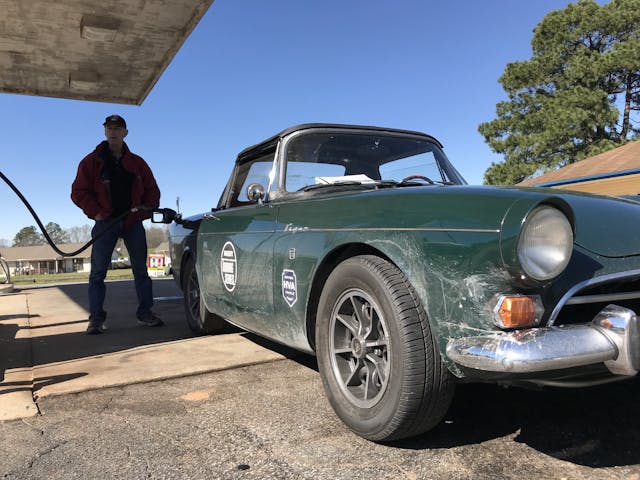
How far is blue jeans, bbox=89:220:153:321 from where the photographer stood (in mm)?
Answer: 4590

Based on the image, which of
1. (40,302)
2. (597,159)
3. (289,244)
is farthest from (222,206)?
(597,159)

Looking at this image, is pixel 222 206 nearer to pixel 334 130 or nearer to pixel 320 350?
pixel 334 130

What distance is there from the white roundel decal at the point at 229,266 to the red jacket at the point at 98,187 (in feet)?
4.76

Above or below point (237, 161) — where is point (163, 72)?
above

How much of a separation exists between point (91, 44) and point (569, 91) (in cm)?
1722

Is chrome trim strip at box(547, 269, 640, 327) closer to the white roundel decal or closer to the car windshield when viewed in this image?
the car windshield

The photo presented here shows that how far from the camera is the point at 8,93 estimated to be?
870 centimetres

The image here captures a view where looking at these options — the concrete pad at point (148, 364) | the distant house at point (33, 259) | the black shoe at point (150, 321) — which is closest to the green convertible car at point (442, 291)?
the concrete pad at point (148, 364)

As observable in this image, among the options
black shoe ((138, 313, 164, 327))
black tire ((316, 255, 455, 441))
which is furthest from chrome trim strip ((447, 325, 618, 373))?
black shoe ((138, 313, 164, 327))

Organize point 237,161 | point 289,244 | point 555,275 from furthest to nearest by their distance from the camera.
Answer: point 237,161, point 289,244, point 555,275

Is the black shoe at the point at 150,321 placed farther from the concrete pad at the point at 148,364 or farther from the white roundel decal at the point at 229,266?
the white roundel decal at the point at 229,266

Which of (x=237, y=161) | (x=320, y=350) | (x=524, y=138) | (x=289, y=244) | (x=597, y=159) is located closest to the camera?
(x=320, y=350)

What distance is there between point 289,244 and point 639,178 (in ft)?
25.9

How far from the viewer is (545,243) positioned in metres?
1.70
